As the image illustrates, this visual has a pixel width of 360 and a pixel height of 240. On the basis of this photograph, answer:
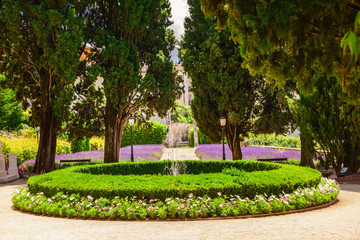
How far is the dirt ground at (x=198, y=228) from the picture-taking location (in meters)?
5.45

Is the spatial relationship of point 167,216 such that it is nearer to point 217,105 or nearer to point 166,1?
point 217,105

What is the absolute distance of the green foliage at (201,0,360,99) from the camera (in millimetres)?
2801

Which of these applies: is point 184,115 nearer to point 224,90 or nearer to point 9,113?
point 9,113

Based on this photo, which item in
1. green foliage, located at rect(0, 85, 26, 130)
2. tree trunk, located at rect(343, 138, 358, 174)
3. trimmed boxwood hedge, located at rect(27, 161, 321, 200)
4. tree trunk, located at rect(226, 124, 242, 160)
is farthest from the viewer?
green foliage, located at rect(0, 85, 26, 130)

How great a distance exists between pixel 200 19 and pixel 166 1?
3.99 meters

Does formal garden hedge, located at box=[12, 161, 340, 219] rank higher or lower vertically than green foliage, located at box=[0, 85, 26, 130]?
lower

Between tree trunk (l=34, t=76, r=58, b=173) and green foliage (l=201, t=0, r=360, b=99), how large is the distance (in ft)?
51.5

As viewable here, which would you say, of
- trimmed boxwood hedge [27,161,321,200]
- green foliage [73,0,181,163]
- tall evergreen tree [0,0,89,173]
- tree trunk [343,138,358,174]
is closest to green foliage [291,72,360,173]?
tree trunk [343,138,358,174]

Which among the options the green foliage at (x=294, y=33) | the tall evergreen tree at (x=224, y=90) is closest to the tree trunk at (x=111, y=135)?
the tall evergreen tree at (x=224, y=90)

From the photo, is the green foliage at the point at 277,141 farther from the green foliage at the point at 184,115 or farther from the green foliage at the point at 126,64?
the green foliage at the point at 126,64

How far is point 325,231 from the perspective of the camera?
5605 mm

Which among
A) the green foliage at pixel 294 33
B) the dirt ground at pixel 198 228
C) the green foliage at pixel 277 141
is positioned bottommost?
the dirt ground at pixel 198 228

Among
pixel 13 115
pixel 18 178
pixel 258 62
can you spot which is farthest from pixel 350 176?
pixel 13 115

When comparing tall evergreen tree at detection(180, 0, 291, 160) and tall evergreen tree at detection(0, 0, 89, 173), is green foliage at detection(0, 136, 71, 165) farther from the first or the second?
tall evergreen tree at detection(180, 0, 291, 160)
